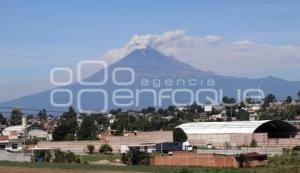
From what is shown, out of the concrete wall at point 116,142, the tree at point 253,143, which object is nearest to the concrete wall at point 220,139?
the tree at point 253,143

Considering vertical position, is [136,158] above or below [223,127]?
below

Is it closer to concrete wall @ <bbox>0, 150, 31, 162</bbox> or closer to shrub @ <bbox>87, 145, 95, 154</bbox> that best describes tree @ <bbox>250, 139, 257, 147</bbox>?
shrub @ <bbox>87, 145, 95, 154</bbox>

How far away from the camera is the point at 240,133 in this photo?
94.8 meters

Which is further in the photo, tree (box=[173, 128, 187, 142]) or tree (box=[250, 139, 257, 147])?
tree (box=[173, 128, 187, 142])

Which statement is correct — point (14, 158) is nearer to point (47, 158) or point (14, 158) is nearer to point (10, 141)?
point (47, 158)

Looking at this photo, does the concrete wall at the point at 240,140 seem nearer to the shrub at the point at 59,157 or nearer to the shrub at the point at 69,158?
the shrub at the point at 59,157

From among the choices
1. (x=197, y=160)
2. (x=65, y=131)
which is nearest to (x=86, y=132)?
(x=65, y=131)

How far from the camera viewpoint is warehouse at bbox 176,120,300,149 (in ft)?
305

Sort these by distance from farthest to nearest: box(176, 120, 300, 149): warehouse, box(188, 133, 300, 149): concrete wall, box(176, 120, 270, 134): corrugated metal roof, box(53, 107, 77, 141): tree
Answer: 1. box(53, 107, 77, 141): tree
2. box(176, 120, 270, 134): corrugated metal roof
3. box(176, 120, 300, 149): warehouse
4. box(188, 133, 300, 149): concrete wall

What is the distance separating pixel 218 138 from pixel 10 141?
40.6m

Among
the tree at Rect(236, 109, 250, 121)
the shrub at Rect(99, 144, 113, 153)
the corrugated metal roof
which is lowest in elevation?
the shrub at Rect(99, 144, 113, 153)

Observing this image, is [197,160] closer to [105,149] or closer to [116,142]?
[105,149]

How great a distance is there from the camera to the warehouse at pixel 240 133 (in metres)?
92.8

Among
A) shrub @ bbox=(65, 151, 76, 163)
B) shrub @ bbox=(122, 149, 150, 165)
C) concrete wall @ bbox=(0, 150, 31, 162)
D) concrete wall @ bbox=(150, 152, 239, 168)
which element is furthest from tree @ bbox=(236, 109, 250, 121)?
concrete wall @ bbox=(150, 152, 239, 168)
